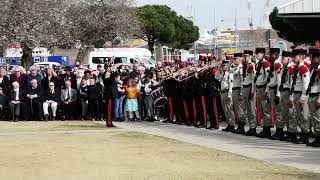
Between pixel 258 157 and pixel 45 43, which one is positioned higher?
pixel 45 43

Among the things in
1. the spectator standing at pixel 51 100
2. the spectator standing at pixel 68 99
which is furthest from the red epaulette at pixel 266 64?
the spectator standing at pixel 51 100

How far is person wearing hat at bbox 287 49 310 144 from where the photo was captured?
13516 mm

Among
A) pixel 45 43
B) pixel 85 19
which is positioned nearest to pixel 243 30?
pixel 85 19

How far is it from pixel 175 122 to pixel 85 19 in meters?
40.5

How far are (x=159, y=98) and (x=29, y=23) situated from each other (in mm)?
26812

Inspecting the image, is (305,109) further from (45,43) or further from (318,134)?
(45,43)

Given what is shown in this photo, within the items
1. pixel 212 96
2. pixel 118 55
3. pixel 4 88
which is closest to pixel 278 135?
pixel 212 96

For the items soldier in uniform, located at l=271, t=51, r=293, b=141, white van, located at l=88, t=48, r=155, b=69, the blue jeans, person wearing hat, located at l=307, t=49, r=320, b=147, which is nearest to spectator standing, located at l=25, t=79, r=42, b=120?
the blue jeans

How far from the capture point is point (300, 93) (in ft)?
45.2

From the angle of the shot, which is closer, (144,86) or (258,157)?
(258,157)

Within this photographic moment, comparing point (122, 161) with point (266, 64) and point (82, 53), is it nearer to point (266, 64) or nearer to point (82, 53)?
point (266, 64)

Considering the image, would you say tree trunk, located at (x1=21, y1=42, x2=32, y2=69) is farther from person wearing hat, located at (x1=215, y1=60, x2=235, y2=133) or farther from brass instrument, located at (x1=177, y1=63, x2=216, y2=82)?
person wearing hat, located at (x1=215, y1=60, x2=235, y2=133)

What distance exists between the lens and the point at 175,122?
2066cm

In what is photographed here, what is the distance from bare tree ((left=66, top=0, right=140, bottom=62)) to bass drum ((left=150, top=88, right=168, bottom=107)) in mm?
39343
